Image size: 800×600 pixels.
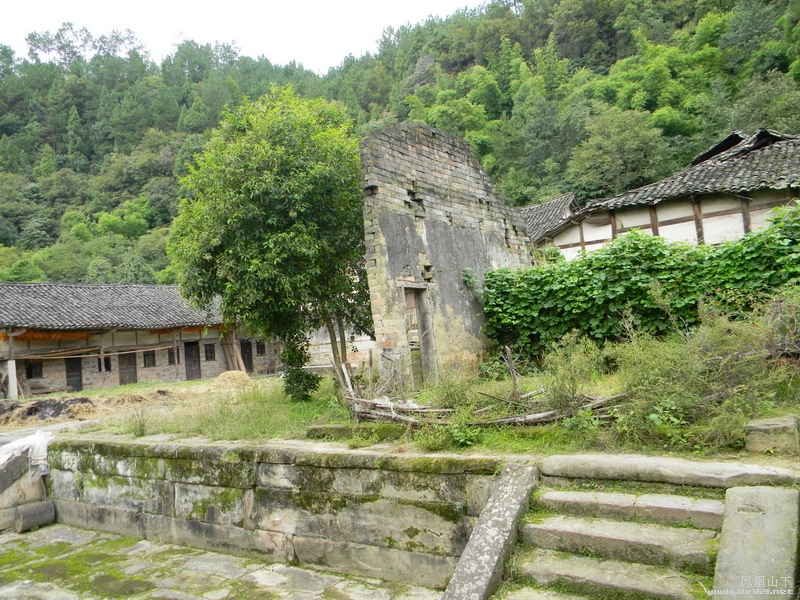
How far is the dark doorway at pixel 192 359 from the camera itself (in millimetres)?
25922

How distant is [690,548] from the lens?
310 centimetres

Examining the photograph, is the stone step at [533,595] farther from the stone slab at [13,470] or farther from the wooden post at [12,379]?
the wooden post at [12,379]

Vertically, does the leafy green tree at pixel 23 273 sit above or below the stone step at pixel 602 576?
above

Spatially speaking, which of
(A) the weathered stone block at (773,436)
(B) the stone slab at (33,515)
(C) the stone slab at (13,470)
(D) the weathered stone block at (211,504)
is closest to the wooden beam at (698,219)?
(A) the weathered stone block at (773,436)

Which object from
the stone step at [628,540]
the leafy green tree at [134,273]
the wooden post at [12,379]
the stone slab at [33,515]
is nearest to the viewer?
the stone step at [628,540]

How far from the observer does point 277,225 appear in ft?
26.6

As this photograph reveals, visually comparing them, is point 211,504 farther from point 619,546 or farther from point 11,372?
point 11,372

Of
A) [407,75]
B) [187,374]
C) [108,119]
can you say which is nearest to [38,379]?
[187,374]

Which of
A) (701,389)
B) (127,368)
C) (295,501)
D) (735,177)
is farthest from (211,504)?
(127,368)

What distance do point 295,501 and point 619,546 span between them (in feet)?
9.53

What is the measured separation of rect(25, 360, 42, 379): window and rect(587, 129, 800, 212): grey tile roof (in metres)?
20.6

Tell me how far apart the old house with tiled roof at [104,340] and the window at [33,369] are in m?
0.04

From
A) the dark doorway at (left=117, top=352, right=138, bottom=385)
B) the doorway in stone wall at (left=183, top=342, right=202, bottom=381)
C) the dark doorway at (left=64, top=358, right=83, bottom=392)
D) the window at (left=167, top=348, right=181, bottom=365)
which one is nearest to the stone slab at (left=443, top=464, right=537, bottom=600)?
the dark doorway at (left=64, top=358, right=83, bottom=392)

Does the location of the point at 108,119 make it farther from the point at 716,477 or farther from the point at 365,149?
the point at 716,477
